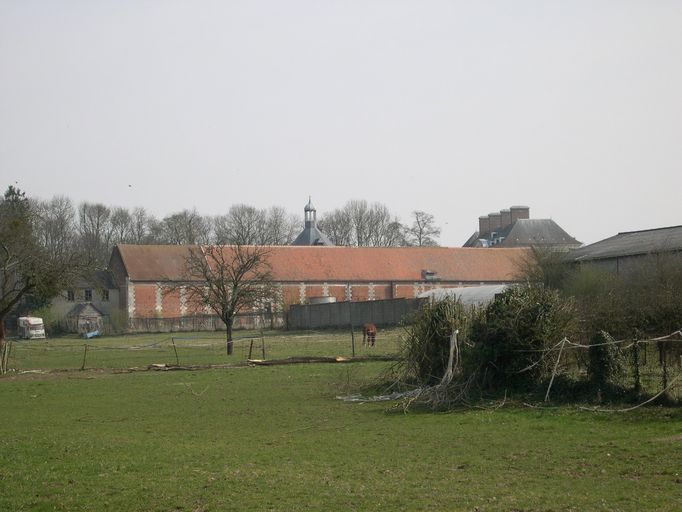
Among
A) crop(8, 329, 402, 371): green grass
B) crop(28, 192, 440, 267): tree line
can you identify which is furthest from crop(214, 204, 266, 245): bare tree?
crop(8, 329, 402, 371): green grass

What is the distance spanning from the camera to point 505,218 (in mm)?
135250

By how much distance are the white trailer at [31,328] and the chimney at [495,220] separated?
80090 mm

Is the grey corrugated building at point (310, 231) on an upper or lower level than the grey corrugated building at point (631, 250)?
upper

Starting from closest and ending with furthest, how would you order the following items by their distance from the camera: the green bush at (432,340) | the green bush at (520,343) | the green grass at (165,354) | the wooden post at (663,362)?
the wooden post at (663,362) < the green bush at (520,343) < the green bush at (432,340) < the green grass at (165,354)

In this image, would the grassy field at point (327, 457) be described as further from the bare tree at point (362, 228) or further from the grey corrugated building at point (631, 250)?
the bare tree at point (362, 228)

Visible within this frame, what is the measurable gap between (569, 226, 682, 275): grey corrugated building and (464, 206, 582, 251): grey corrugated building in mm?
60473

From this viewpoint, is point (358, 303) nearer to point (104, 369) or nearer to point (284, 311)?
point (284, 311)

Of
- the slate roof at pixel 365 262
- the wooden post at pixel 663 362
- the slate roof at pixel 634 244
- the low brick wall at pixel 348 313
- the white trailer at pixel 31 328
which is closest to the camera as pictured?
the wooden post at pixel 663 362

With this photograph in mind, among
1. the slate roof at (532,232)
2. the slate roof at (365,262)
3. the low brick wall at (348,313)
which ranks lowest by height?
the low brick wall at (348,313)

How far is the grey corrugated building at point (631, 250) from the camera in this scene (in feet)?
148

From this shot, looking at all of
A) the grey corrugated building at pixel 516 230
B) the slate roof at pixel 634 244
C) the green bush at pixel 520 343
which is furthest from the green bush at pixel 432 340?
the grey corrugated building at pixel 516 230

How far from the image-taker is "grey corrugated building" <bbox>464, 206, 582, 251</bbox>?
12188cm

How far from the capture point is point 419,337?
2350 centimetres

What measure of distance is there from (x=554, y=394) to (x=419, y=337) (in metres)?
4.69
